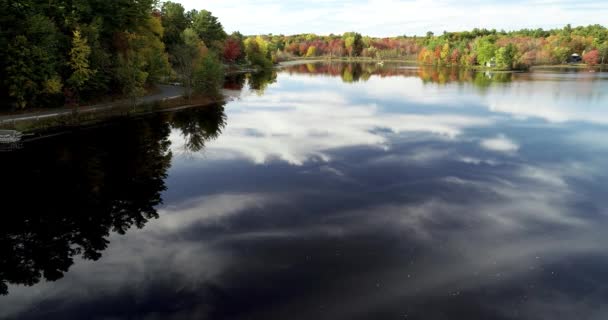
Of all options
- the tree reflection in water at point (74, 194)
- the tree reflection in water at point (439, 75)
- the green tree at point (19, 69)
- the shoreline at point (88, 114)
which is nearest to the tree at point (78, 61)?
the shoreline at point (88, 114)

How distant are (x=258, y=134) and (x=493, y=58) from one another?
6103 inches

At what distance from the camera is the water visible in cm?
1612

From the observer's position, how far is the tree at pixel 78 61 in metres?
48.2

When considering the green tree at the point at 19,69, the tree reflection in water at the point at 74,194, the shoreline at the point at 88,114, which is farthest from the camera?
the green tree at the point at 19,69

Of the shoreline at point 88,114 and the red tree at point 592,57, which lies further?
the red tree at point 592,57

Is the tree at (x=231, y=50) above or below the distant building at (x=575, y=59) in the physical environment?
above

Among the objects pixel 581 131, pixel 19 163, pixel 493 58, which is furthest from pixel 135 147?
pixel 493 58

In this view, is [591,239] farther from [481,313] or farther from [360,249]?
[360,249]

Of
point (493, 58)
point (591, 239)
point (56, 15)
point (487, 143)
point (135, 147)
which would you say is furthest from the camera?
point (493, 58)

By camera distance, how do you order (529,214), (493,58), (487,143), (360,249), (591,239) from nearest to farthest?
1. (360,249)
2. (591,239)
3. (529,214)
4. (487,143)
5. (493,58)

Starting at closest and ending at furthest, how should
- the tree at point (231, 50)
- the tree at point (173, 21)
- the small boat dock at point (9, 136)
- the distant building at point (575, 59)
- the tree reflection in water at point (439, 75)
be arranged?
the small boat dock at point (9, 136)
the tree at point (173, 21)
the tree reflection in water at point (439, 75)
the tree at point (231, 50)
the distant building at point (575, 59)

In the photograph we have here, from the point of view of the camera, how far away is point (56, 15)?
49.2m

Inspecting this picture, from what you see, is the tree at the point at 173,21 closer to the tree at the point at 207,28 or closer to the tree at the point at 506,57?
the tree at the point at 207,28

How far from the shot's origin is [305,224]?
22562 millimetres
